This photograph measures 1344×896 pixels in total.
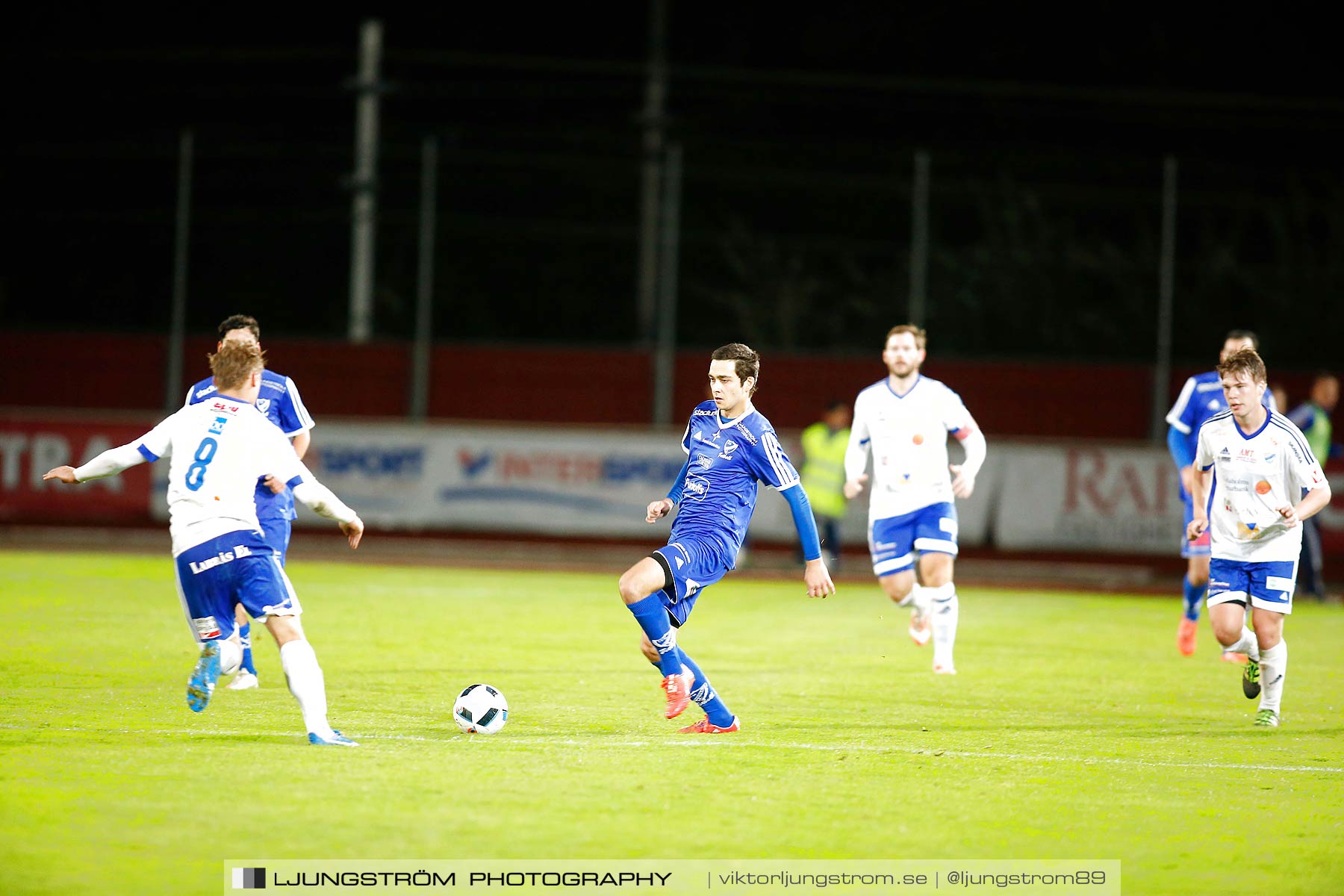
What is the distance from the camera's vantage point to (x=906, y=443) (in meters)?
11.6

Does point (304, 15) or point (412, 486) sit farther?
point (304, 15)

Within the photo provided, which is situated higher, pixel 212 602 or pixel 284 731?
pixel 212 602

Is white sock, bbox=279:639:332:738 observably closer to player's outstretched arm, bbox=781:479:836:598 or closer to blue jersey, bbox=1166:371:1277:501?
player's outstretched arm, bbox=781:479:836:598

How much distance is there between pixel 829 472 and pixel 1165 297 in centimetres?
815

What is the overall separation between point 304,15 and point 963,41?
15.8 m

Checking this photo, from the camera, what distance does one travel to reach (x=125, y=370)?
28.2 m

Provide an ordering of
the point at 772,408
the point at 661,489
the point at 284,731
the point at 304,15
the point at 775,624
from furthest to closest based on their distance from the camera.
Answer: the point at 304,15 → the point at 772,408 → the point at 661,489 → the point at 775,624 → the point at 284,731

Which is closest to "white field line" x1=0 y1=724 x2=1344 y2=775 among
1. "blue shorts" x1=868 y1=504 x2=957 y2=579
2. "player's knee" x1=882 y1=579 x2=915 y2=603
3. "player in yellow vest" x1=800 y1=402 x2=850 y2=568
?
"blue shorts" x1=868 y1=504 x2=957 y2=579

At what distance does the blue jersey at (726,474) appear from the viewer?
8.44 m

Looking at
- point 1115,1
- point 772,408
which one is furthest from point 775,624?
point 1115,1

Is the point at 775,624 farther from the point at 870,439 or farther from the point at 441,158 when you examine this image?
the point at 441,158

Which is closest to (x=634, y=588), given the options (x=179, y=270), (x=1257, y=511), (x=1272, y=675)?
(x=1257, y=511)

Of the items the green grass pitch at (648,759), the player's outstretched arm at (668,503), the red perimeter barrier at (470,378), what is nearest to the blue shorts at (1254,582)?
the green grass pitch at (648,759)

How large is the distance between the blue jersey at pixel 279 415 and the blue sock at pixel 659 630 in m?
2.54
